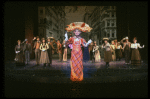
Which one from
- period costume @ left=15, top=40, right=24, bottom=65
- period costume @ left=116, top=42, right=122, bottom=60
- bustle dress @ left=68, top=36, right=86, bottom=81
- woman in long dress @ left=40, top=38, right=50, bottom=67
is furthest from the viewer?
period costume @ left=116, top=42, right=122, bottom=60

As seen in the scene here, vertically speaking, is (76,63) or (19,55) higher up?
(19,55)

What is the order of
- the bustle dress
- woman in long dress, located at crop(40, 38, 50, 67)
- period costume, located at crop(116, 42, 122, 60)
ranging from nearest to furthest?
1. the bustle dress
2. woman in long dress, located at crop(40, 38, 50, 67)
3. period costume, located at crop(116, 42, 122, 60)

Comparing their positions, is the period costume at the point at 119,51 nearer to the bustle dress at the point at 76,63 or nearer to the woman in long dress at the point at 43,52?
the woman in long dress at the point at 43,52

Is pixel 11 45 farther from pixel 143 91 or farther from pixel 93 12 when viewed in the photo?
pixel 143 91

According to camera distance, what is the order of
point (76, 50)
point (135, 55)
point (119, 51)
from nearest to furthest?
1. point (76, 50)
2. point (135, 55)
3. point (119, 51)

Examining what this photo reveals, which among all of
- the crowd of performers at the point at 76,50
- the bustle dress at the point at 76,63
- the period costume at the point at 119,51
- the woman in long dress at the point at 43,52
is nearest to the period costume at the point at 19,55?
the crowd of performers at the point at 76,50

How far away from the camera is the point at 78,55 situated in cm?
401

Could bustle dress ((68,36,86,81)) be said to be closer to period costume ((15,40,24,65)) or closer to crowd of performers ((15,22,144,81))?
crowd of performers ((15,22,144,81))

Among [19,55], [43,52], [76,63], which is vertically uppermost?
[43,52]

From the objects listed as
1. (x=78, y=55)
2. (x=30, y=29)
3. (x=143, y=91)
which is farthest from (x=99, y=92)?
(x=30, y=29)

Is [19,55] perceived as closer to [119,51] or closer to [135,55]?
[135,55]

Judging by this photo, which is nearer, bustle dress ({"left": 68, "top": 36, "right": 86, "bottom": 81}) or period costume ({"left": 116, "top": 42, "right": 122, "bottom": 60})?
bustle dress ({"left": 68, "top": 36, "right": 86, "bottom": 81})

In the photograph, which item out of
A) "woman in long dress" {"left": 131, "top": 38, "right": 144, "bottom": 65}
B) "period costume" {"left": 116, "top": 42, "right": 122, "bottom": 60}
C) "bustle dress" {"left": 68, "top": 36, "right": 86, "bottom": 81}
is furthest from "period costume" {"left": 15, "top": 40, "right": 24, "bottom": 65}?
"period costume" {"left": 116, "top": 42, "right": 122, "bottom": 60}

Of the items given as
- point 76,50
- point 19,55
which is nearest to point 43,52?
point 19,55
